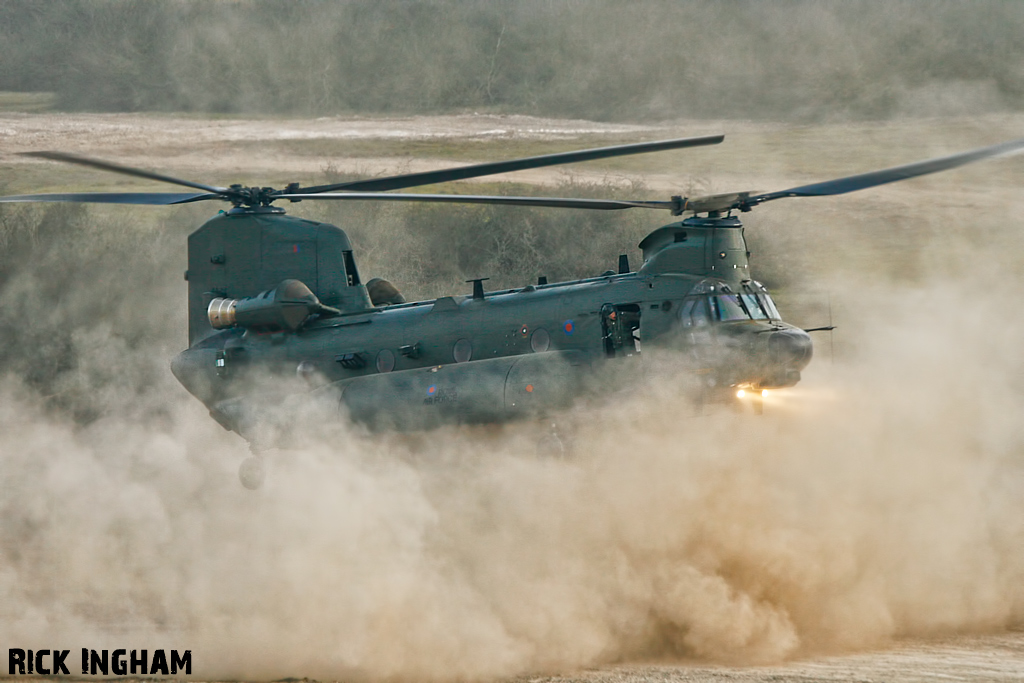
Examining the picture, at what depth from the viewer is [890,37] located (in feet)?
119

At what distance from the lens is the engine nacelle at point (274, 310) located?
16703 mm

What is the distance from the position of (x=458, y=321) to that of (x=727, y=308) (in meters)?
3.62

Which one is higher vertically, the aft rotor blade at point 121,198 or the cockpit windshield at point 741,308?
the aft rotor blade at point 121,198

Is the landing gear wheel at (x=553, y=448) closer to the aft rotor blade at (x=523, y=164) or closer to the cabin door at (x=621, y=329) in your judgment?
the cabin door at (x=621, y=329)

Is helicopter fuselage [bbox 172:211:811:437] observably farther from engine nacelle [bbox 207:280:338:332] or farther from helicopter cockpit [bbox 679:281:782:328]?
engine nacelle [bbox 207:280:338:332]

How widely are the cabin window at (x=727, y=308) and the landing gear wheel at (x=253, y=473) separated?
6934 mm

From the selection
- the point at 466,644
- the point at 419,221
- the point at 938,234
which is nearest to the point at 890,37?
the point at 938,234

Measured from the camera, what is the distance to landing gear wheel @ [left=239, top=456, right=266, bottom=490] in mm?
16812

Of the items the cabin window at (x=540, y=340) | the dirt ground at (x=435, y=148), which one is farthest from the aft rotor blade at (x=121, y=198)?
the dirt ground at (x=435, y=148)

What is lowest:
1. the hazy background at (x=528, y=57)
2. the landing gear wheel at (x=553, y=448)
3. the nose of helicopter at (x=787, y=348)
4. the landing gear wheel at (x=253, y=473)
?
the landing gear wheel at (x=553, y=448)

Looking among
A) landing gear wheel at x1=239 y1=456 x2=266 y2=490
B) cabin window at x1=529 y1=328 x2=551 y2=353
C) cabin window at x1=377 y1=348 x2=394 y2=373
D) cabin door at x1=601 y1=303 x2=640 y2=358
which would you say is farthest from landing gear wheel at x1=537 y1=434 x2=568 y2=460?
landing gear wheel at x1=239 y1=456 x2=266 y2=490

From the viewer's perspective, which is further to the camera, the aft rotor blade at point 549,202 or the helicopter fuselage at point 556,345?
the aft rotor blade at point 549,202

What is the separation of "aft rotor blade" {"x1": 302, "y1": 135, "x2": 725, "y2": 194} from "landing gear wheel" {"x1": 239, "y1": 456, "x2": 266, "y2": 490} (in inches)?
156

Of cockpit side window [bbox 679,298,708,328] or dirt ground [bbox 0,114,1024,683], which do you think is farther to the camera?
dirt ground [bbox 0,114,1024,683]
